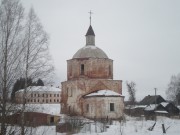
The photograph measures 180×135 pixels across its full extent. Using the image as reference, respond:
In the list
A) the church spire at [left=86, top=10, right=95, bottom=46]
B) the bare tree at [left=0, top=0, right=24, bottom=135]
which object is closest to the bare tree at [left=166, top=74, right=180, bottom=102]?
the church spire at [left=86, top=10, right=95, bottom=46]

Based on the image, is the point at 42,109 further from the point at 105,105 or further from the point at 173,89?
the point at 173,89

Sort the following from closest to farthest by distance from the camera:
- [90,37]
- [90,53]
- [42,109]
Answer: [42,109], [90,53], [90,37]

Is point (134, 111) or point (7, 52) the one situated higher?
point (7, 52)

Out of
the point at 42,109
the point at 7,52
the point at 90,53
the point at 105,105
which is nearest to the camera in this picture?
the point at 7,52

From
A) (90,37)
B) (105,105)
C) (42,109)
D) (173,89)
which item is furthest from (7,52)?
(173,89)

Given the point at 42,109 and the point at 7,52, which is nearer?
the point at 7,52

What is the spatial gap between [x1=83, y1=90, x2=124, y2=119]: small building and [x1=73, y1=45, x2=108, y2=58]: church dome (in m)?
5.07

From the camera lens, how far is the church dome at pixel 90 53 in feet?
117

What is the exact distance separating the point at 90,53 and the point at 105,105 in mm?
7048

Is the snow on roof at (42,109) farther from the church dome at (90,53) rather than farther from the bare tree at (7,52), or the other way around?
the church dome at (90,53)

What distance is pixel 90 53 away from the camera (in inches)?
1405

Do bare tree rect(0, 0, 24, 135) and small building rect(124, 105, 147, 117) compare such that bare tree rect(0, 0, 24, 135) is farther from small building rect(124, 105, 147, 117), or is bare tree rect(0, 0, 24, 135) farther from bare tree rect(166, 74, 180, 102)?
bare tree rect(166, 74, 180, 102)

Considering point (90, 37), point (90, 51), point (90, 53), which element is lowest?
point (90, 53)

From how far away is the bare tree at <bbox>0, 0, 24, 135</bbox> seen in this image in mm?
9109
